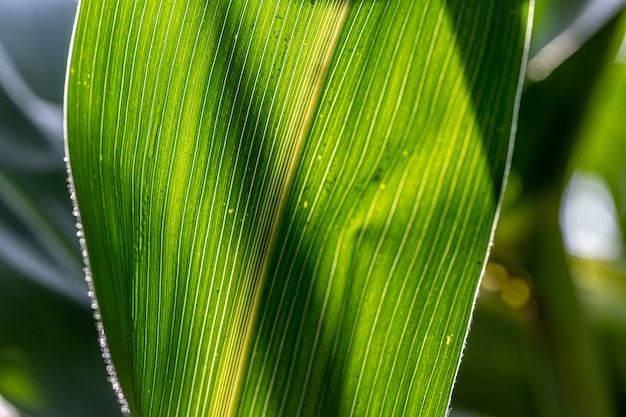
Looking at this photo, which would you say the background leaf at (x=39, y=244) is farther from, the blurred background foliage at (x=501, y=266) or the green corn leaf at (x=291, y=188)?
the green corn leaf at (x=291, y=188)

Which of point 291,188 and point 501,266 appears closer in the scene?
point 291,188

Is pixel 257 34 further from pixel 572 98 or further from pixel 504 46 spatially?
pixel 572 98

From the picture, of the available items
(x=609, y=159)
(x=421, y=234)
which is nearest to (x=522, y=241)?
(x=421, y=234)

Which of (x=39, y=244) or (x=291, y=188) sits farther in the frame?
(x=39, y=244)

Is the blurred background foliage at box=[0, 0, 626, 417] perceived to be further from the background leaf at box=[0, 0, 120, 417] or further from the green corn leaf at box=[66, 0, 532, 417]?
the green corn leaf at box=[66, 0, 532, 417]

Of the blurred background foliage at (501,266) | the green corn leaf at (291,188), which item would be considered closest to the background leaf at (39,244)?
the blurred background foliage at (501,266)

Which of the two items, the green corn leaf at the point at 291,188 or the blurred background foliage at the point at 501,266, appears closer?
the green corn leaf at the point at 291,188
